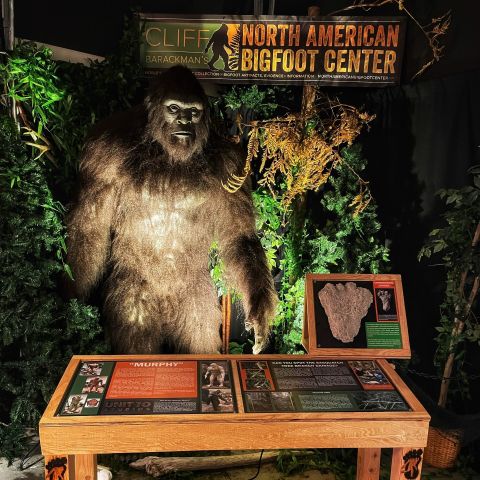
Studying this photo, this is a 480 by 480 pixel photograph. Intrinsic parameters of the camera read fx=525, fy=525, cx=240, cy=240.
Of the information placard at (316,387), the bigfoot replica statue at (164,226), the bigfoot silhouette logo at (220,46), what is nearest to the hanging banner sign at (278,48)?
the bigfoot silhouette logo at (220,46)

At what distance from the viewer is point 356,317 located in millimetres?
2521

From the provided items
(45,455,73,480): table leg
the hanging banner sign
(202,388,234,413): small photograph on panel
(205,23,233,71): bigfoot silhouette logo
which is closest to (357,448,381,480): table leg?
Answer: (202,388,234,413): small photograph on panel

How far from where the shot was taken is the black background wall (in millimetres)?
2990

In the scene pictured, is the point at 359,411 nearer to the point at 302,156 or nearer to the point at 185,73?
the point at 302,156

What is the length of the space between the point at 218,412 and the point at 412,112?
2.24m

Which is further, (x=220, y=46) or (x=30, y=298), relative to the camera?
(x=220, y=46)

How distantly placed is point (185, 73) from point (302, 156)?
2.69ft

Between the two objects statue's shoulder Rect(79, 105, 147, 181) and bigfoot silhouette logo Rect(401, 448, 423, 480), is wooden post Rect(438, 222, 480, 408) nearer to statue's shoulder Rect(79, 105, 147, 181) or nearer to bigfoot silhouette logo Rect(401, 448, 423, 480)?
bigfoot silhouette logo Rect(401, 448, 423, 480)

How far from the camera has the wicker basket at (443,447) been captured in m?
3.02

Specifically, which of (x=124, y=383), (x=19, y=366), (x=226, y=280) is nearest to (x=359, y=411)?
(x=124, y=383)

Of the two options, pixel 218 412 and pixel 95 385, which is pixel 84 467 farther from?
pixel 218 412

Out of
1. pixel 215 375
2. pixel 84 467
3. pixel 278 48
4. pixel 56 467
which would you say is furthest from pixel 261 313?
pixel 278 48

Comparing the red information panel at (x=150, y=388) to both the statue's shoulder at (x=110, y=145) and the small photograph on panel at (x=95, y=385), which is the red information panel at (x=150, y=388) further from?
the statue's shoulder at (x=110, y=145)

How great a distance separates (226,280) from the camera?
2.95 m
